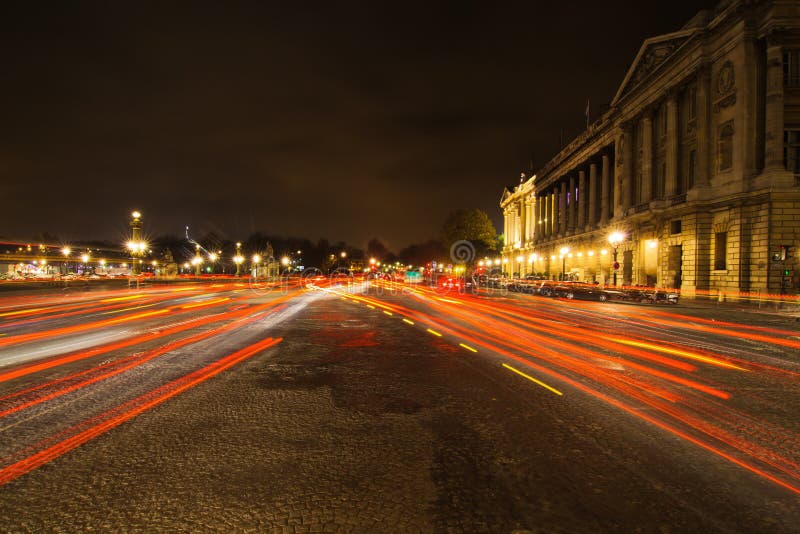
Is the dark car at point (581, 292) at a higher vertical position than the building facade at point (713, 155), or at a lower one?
lower

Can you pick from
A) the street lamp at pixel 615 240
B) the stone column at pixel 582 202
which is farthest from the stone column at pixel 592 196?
the street lamp at pixel 615 240

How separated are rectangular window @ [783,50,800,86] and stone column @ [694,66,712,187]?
15.9ft

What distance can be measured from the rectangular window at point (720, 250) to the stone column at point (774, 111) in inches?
→ 225

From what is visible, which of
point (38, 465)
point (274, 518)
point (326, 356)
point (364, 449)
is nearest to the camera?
point (274, 518)

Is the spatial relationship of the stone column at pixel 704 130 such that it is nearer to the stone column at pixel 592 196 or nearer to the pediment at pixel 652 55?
the pediment at pixel 652 55

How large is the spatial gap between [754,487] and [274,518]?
407 centimetres

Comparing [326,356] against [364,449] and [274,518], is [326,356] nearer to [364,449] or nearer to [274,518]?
[364,449]

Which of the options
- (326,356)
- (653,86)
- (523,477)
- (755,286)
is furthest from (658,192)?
(523,477)

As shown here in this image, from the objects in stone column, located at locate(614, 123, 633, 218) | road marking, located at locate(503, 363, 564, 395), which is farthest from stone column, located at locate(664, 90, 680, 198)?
road marking, located at locate(503, 363, 564, 395)

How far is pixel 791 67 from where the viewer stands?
28.7 metres

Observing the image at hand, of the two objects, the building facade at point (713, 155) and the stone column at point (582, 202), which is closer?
the building facade at point (713, 155)

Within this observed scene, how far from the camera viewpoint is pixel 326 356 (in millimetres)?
9680

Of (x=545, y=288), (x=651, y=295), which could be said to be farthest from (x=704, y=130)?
(x=545, y=288)

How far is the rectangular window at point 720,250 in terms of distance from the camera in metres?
31.7
